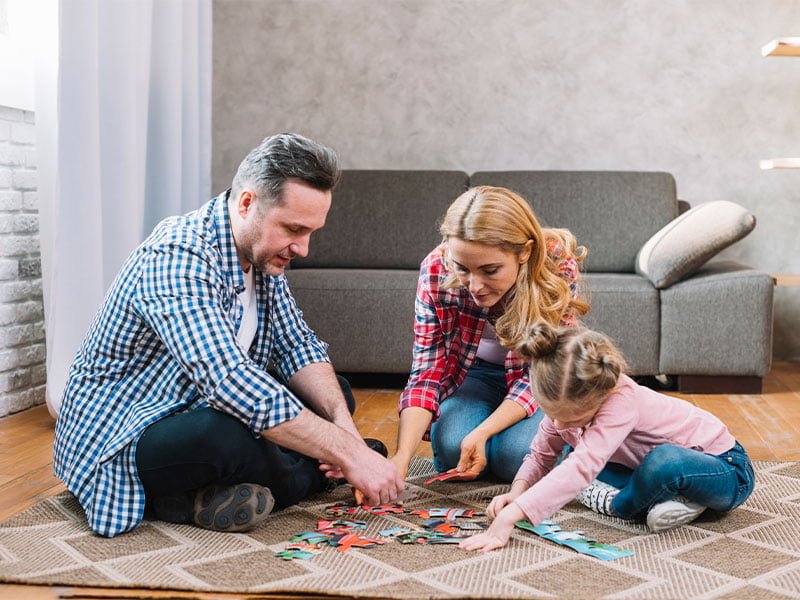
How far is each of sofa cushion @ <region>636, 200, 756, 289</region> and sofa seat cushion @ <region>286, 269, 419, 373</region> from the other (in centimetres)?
97

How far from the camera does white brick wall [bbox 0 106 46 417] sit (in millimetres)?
2984

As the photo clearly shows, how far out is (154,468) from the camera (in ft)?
5.91

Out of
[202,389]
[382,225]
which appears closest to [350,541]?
[202,389]

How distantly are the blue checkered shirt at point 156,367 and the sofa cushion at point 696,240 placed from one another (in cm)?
211

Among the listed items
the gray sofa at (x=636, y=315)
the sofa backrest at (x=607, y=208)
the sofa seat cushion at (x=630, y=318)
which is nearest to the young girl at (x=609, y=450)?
the gray sofa at (x=636, y=315)

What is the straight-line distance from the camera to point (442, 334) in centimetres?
223

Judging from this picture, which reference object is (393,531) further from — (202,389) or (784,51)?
(784,51)

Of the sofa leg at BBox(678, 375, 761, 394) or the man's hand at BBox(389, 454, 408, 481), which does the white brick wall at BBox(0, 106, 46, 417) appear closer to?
the man's hand at BBox(389, 454, 408, 481)

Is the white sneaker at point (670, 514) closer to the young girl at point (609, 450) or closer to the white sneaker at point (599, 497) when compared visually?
the young girl at point (609, 450)

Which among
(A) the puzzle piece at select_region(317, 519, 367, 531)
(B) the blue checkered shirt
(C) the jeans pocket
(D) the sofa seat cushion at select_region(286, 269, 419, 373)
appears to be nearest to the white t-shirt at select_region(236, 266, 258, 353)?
(B) the blue checkered shirt

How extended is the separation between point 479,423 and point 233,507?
711 millimetres

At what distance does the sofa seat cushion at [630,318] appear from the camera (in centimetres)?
353

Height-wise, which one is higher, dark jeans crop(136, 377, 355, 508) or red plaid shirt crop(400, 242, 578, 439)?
red plaid shirt crop(400, 242, 578, 439)

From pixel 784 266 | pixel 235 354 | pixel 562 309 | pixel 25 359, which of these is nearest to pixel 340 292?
pixel 25 359
